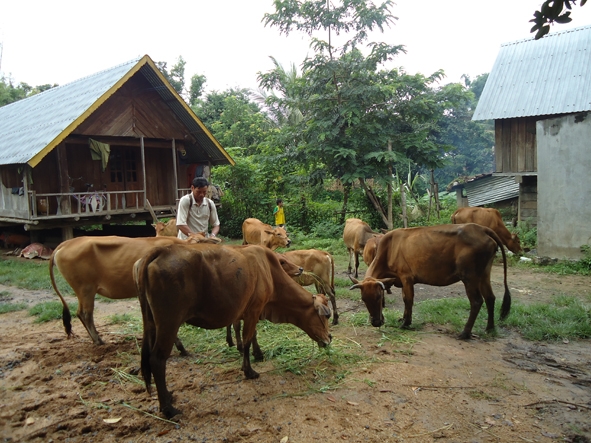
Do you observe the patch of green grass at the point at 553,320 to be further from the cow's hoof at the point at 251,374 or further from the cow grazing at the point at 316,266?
the cow's hoof at the point at 251,374

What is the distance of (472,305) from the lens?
6.10 m

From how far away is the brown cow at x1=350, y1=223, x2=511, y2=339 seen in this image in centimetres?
615

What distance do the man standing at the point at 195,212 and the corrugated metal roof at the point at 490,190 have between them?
45.7 ft

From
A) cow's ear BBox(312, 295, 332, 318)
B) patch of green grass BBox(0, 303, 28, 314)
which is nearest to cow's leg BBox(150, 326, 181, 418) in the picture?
cow's ear BBox(312, 295, 332, 318)

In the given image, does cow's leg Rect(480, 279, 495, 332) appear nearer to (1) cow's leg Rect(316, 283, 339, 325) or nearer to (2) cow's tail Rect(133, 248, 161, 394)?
(1) cow's leg Rect(316, 283, 339, 325)

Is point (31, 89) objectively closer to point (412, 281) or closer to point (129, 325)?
point (129, 325)

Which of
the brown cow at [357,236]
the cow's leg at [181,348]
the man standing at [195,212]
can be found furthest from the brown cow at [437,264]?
the brown cow at [357,236]

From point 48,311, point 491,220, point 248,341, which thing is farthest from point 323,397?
point 491,220

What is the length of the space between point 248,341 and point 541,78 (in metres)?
15.0

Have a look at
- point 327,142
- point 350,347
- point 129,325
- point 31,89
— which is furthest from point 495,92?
point 31,89

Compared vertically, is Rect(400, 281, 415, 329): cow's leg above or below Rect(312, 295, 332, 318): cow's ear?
below

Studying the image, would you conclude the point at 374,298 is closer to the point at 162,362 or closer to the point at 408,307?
the point at 408,307

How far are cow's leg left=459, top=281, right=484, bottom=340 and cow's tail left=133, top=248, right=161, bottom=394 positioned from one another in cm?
412

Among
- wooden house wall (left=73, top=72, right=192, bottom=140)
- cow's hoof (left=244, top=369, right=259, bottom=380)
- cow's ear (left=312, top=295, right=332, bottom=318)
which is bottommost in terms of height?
cow's hoof (left=244, top=369, right=259, bottom=380)
